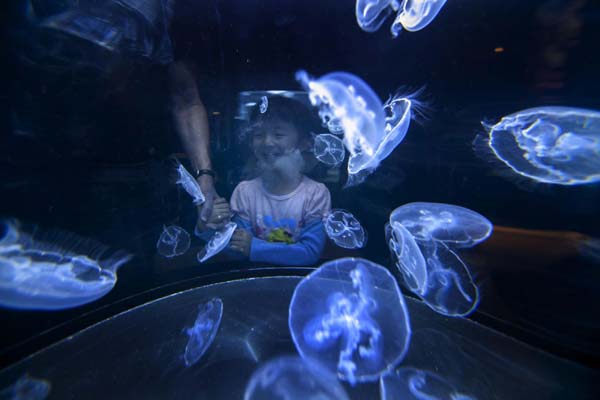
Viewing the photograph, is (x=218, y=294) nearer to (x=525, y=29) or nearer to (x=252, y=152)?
(x=252, y=152)

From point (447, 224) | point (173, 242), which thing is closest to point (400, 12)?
point (447, 224)

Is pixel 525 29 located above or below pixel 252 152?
above

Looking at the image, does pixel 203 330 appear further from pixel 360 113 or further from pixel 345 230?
pixel 360 113

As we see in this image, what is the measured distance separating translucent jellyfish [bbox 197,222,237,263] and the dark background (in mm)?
97

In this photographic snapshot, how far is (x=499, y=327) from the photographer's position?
1854mm

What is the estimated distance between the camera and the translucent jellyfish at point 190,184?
2.29 metres

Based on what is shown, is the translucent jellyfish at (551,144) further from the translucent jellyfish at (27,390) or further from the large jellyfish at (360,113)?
the translucent jellyfish at (27,390)

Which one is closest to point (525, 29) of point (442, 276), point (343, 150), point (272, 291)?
point (343, 150)

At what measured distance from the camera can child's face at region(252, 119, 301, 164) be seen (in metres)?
2.28

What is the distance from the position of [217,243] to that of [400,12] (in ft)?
7.98

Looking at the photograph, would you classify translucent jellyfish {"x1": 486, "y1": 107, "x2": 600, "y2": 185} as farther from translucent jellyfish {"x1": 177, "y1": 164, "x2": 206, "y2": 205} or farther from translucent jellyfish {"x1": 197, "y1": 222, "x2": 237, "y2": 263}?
translucent jellyfish {"x1": 177, "y1": 164, "x2": 206, "y2": 205}

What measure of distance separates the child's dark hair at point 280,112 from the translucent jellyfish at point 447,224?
3.99 ft

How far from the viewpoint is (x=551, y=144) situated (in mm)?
2055

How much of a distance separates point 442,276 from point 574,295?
84cm
